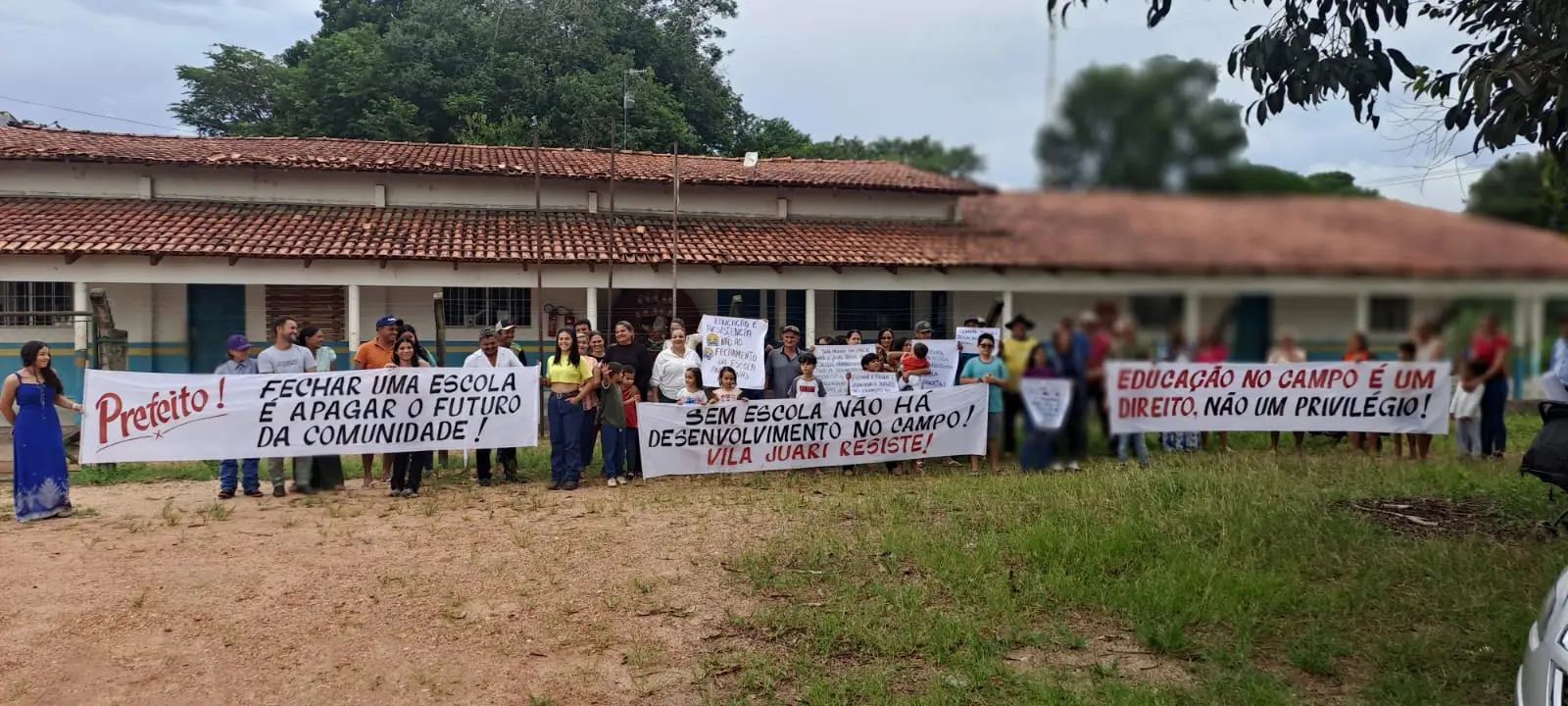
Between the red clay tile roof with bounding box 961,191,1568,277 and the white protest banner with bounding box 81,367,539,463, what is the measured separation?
828 cm

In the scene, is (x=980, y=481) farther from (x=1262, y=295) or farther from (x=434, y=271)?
(x=434, y=271)

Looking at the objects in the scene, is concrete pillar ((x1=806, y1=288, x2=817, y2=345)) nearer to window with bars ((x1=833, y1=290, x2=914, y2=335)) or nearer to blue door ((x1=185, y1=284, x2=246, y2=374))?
window with bars ((x1=833, y1=290, x2=914, y2=335))

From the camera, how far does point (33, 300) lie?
15.9m

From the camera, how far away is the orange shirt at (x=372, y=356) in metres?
8.63

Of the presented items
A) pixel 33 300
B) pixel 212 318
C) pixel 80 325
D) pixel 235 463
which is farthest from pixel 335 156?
pixel 235 463

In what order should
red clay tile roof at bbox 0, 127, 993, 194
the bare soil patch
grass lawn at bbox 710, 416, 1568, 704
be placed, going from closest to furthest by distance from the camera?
grass lawn at bbox 710, 416, 1568, 704 → the bare soil patch → red clay tile roof at bbox 0, 127, 993, 194

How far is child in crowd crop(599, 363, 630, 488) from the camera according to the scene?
891cm

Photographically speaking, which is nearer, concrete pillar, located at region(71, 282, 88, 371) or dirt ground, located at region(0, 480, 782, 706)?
dirt ground, located at region(0, 480, 782, 706)

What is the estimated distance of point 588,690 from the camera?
179 inches

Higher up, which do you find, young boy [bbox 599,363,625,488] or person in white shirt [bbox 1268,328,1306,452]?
person in white shirt [bbox 1268,328,1306,452]

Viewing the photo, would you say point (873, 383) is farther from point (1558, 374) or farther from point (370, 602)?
point (1558, 374)

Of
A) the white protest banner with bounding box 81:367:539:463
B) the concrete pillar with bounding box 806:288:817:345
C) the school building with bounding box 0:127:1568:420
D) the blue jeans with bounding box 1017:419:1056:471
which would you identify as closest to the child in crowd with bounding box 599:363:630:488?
the white protest banner with bounding box 81:367:539:463

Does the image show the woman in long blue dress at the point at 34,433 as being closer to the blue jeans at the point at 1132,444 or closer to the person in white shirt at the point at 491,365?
the person in white shirt at the point at 491,365

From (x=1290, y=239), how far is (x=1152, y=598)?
183 inches
